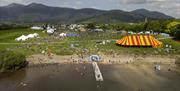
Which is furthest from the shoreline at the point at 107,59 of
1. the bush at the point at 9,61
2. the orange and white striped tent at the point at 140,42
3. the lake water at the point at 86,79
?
the orange and white striped tent at the point at 140,42

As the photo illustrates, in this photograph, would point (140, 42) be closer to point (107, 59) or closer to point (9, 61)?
point (107, 59)

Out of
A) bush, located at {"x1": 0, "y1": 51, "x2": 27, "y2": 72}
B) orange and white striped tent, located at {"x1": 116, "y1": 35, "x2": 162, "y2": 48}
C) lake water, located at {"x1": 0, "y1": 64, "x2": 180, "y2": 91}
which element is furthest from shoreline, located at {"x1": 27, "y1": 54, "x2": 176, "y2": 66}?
orange and white striped tent, located at {"x1": 116, "y1": 35, "x2": 162, "y2": 48}

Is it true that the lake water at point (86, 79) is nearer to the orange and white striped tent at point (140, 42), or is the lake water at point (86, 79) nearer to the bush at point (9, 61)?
the bush at point (9, 61)

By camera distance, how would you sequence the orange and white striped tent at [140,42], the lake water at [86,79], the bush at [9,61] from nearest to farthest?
1. the lake water at [86,79]
2. the bush at [9,61]
3. the orange and white striped tent at [140,42]

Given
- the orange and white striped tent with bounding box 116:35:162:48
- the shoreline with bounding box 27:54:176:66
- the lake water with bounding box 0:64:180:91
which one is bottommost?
the lake water with bounding box 0:64:180:91

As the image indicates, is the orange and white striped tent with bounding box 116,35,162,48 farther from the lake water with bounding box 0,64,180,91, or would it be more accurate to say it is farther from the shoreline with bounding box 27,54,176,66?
the lake water with bounding box 0,64,180,91

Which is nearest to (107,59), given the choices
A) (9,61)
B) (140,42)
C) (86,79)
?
(140,42)

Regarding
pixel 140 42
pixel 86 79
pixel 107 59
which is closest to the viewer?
pixel 86 79

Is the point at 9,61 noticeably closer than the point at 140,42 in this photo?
Yes

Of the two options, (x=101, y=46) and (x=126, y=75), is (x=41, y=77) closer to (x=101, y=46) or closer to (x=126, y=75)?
(x=126, y=75)
